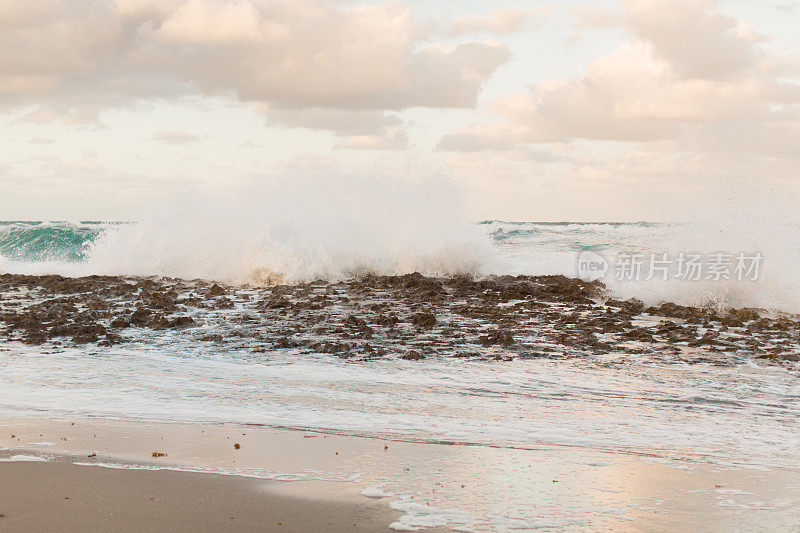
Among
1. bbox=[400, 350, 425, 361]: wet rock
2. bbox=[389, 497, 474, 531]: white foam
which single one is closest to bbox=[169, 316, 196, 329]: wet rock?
bbox=[400, 350, 425, 361]: wet rock

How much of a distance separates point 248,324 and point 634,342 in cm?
552

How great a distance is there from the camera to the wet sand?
3.49 m

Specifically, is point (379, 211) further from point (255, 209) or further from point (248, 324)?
point (248, 324)

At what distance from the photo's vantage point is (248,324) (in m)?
10.9

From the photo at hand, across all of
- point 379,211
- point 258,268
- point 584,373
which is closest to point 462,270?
point 379,211

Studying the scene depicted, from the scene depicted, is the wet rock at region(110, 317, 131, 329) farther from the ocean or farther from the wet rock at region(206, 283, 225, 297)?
the wet rock at region(206, 283, 225, 297)

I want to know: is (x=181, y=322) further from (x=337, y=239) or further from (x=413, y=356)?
(x=337, y=239)

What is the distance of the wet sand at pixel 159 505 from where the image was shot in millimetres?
3488

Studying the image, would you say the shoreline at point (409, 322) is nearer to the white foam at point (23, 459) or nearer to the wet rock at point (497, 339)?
the wet rock at point (497, 339)
